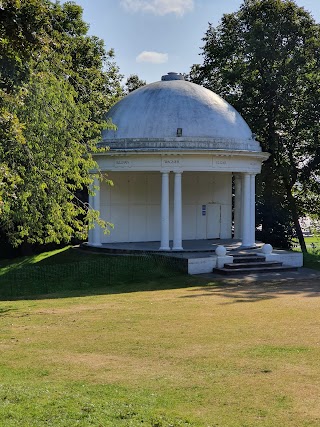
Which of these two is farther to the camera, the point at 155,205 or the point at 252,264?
the point at 155,205

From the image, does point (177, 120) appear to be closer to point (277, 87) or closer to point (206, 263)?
point (206, 263)

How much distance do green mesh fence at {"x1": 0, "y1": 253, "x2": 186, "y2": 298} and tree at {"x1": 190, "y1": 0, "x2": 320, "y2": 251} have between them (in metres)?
13.3

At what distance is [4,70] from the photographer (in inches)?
641

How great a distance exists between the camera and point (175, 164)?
87.5ft

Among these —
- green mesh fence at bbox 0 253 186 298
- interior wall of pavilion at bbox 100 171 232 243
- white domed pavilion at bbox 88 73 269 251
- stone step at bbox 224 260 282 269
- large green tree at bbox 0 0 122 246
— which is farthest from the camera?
interior wall of pavilion at bbox 100 171 232 243

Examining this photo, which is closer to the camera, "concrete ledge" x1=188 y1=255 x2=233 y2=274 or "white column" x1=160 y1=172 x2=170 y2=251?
"concrete ledge" x1=188 y1=255 x2=233 y2=274

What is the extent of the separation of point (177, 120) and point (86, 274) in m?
8.89

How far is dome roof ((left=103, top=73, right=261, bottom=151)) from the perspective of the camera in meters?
27.3

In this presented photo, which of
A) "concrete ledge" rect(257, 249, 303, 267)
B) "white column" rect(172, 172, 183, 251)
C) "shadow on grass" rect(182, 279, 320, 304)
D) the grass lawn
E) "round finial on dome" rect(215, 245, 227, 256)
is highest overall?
"white column" rect(172, 172, 183, 251)

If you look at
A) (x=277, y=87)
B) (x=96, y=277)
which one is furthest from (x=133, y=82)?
(x=96, y=277)

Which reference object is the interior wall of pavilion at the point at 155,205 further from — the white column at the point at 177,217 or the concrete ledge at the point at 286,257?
the concrete ledge at the point at 286,257

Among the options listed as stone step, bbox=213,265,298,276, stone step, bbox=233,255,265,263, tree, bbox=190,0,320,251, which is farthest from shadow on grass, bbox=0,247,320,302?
tree, bbox=190,0,320,251

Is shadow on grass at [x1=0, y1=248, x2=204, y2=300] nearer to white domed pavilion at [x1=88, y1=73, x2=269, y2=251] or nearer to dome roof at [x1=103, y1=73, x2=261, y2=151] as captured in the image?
white domed pavilion at [x1=88, y1=73, x2=269, y2=251]

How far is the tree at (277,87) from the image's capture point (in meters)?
34.8
